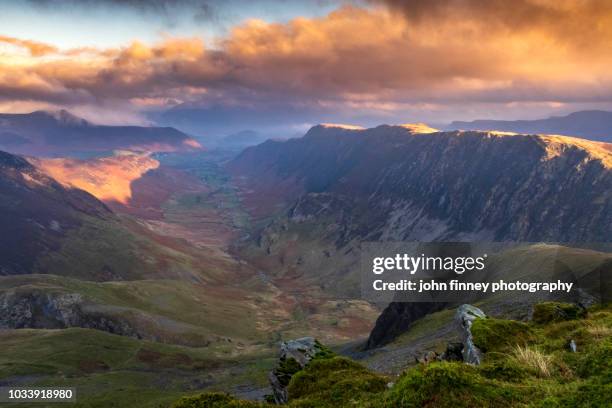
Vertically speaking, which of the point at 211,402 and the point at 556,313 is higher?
the point at 211,402

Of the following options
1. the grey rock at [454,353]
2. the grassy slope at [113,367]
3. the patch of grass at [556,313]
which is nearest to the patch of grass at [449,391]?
the grey rock at [454,353]

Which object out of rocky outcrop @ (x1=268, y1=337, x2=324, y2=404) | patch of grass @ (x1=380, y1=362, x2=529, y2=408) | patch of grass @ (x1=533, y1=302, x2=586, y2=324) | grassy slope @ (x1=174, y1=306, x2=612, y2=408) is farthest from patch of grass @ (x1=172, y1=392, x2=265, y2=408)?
patch of grass @ (x1=533, y1=302, x2=586, y2=324)

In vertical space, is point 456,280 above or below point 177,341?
above

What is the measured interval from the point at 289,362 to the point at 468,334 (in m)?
10.1

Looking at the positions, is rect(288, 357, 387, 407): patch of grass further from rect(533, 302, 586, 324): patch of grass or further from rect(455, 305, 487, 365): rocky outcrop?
rect(533, 302, 586, 324): patch of grass

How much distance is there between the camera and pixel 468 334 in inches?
981

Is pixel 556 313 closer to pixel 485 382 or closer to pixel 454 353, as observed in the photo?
pixel 454 353

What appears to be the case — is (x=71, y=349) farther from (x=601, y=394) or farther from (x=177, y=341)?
(x=601, y=394)

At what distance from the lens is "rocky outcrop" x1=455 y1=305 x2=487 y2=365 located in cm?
2206

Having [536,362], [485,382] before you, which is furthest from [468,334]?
[485,382]

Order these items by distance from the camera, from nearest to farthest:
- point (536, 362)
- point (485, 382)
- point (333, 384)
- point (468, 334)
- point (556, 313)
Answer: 1. point (485, 382)
2. point (536, 362)
3. point (333, 384)
4. point (468, 334)
5. point (556, 313)

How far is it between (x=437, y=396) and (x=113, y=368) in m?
106

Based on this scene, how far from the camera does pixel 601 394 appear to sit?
1210 centimetres

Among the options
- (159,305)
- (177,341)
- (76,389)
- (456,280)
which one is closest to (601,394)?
(76,389)
